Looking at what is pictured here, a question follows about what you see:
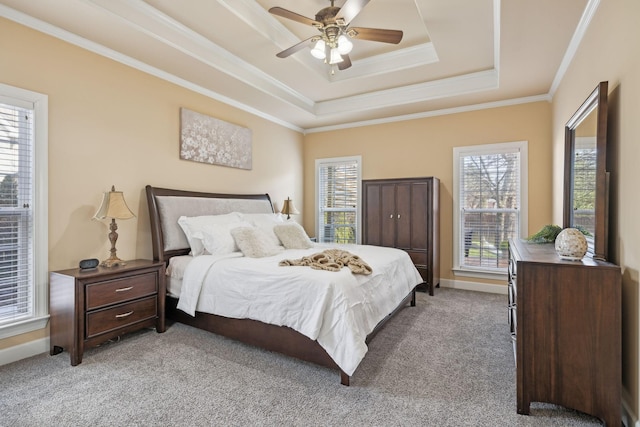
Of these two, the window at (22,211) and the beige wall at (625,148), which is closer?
the beige wall at (625,148)

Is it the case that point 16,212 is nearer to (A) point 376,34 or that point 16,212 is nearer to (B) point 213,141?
(B) point 213,141

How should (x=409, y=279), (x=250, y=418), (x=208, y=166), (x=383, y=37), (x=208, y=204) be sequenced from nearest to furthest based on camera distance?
(x=250, y=418), (x=383, y=37), (x=409, y=279), (x=208, y=204), (x=208, y=166)

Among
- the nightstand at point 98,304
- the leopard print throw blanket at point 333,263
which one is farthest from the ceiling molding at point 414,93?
the nightstand at point 98,304

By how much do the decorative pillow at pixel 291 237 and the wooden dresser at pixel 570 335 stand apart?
2.41 meters

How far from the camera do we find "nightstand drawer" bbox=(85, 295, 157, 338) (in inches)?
101

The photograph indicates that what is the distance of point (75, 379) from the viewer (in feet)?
7.48

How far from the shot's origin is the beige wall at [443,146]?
14.1 ft

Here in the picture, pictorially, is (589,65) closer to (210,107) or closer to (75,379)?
(210,107)

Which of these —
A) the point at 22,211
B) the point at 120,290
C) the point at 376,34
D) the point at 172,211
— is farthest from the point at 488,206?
the point at 22,211

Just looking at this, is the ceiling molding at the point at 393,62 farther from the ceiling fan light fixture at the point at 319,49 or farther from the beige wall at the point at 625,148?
the beige wall at the point at 625,148

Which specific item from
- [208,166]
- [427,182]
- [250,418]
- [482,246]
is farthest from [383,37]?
[482,246]

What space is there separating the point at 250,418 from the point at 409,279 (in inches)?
89.6

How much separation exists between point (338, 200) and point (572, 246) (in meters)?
4.12

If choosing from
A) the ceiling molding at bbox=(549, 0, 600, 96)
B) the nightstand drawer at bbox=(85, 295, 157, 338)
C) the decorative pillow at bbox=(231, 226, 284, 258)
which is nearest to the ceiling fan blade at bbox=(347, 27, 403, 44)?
the ceiling molding at bbox=(549, 0, 600, 96)
